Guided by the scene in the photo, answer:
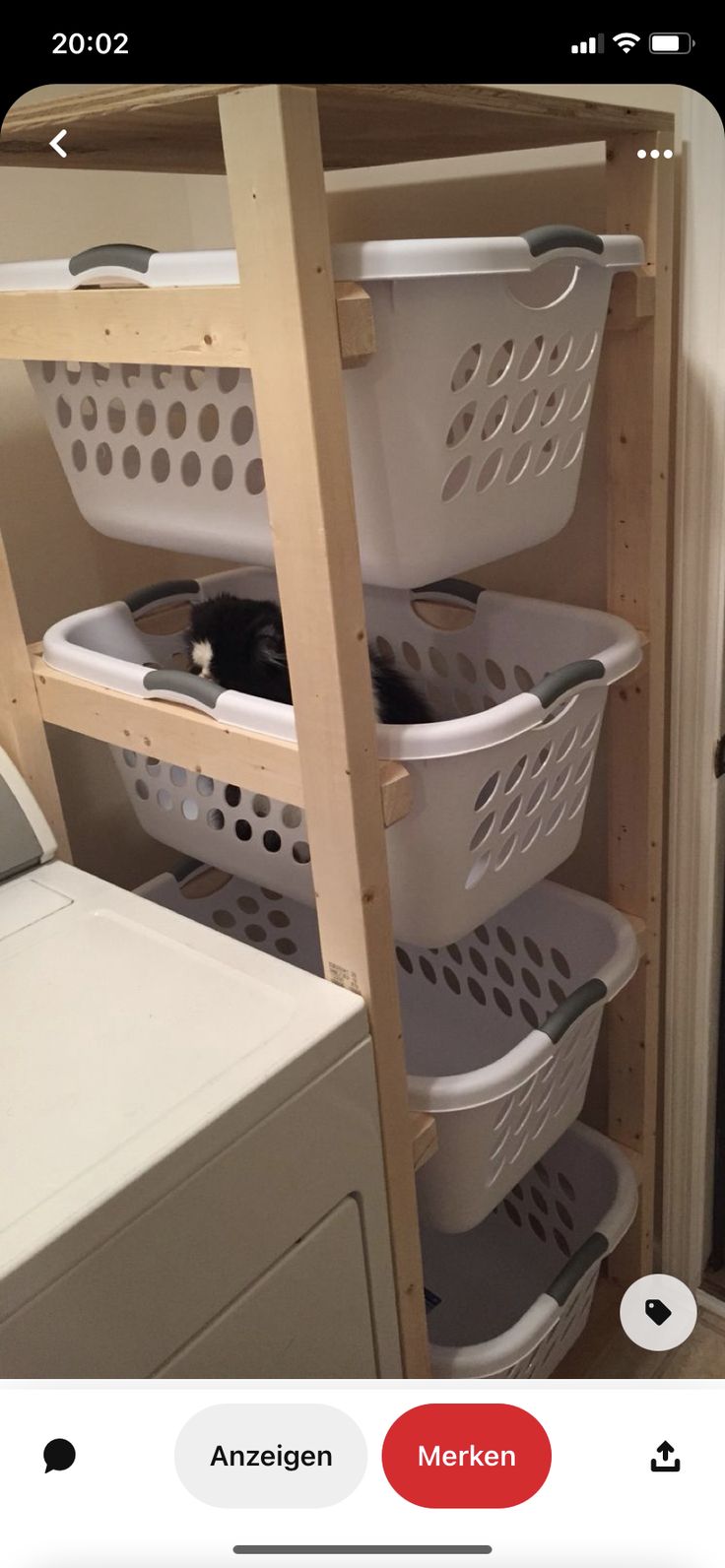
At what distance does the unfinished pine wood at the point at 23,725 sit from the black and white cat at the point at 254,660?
15 cm

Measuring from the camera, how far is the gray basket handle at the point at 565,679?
824mm

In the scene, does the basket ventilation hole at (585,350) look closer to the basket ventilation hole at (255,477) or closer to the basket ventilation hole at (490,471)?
the basket ventilation hole at (490,471)

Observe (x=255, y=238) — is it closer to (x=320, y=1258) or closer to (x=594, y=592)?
(x=594, y=592)

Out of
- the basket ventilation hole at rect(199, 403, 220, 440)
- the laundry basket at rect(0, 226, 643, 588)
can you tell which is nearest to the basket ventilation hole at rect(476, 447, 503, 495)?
the laundry basket at rect(0, 226, 643, 588)

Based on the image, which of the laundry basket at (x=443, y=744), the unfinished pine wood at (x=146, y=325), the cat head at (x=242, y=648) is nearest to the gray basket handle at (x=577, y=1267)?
the laundry basket at (x=443, y=744)

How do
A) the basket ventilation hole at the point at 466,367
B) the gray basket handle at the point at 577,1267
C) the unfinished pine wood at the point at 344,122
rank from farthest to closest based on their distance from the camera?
1. the gray basket handle at the point at 577,1267
2. the basket ventilation hole at the point at 466,367
3. the unfinished pine wood at the point at 344,122

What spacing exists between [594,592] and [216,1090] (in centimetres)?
64

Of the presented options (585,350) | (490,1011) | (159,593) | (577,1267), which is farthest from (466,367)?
(577,1267)

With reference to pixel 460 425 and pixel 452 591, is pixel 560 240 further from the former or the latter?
pixel 452 591

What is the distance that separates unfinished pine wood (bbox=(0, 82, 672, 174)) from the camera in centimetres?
61

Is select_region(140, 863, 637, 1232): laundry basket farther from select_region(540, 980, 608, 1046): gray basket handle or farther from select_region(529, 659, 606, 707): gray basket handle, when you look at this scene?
select_region(529, 659, 606, 707): gray basket handle

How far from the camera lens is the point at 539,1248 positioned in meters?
1.26

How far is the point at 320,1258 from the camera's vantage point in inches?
31.9
